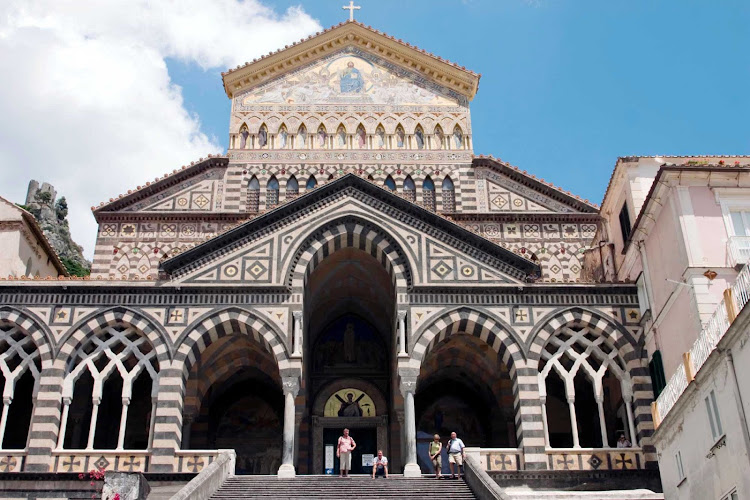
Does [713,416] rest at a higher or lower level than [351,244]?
lower

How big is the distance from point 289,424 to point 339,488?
155 inches

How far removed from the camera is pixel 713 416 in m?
17.3

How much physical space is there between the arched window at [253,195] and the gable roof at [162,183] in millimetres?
1390

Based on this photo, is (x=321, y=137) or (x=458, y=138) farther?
(x=458, y=138)

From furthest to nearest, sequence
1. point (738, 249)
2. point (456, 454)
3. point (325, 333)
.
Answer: point (325, 333)
point (738, 249)
point (456, 454)

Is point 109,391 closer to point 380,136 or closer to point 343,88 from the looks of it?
point 380,136

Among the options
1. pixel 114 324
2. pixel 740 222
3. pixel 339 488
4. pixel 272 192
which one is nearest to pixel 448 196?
pixel 272 192

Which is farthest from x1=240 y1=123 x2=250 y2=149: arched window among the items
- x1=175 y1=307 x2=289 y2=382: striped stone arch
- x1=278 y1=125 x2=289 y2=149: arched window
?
x1=175 y1=307 x2=289 y2=382: striped stone arch

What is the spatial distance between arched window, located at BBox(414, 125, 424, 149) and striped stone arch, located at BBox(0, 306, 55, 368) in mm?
17230

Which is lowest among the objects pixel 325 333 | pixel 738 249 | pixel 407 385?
pixel 407 385

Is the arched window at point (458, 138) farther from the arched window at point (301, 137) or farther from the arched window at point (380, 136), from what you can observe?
the arched window at point (301, 137)

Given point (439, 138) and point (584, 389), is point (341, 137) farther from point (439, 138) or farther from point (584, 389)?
point (584, 389)

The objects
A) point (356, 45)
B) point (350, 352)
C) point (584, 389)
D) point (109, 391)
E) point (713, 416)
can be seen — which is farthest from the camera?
point (356, 45)

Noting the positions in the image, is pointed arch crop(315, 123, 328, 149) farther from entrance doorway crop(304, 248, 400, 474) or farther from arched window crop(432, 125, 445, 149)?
entrance doorway crop(304, 248, 400, 474)
